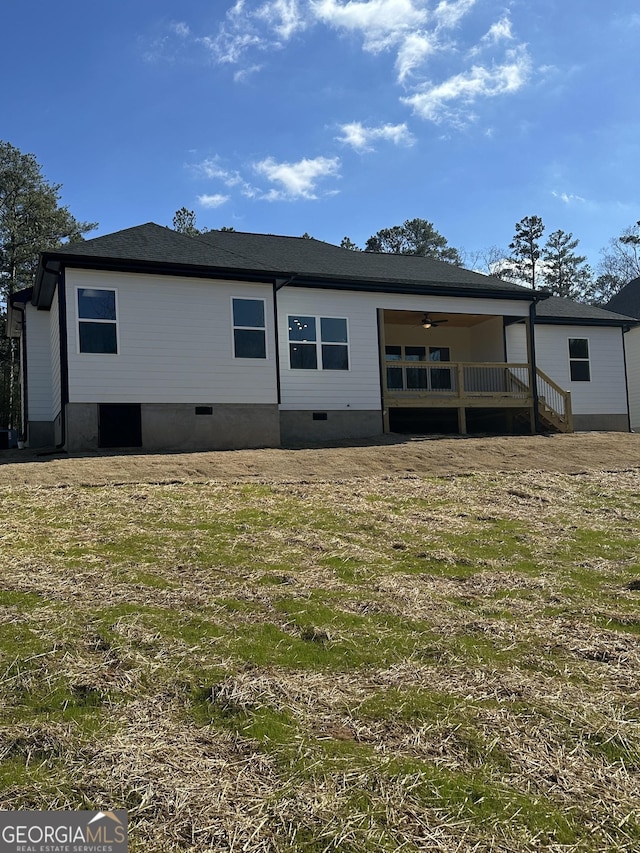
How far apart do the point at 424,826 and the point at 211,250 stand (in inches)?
593

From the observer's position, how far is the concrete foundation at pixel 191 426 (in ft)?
45.9

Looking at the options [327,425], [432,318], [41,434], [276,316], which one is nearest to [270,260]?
[276,316]

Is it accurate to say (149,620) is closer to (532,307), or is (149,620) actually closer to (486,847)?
(486,847)

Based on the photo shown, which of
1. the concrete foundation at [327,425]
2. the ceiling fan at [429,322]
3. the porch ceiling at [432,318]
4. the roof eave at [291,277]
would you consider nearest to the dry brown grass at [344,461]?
the concrete foundation at [327,425]

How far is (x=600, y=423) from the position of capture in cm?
2139

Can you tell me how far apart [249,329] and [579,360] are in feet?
37.9

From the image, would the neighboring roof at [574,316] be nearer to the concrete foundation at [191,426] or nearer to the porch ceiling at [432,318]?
the porch ceiling at [432,318]

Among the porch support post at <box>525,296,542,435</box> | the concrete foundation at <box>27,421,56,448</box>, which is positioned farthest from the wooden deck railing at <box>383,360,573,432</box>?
the concrete foundation at <box>27,421,56,448</box>

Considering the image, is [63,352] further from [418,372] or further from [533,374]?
[533,374]

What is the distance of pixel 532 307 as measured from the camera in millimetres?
19578

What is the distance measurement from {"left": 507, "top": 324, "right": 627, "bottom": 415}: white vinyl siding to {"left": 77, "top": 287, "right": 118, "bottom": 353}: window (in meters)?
12.0

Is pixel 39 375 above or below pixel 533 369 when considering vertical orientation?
above

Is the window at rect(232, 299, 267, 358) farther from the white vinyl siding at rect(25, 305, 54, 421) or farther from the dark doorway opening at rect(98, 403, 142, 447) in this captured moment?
the white vinyl siding at rect(25, 305, 54, 421)

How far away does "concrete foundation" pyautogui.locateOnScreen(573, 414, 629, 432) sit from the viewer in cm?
2119
